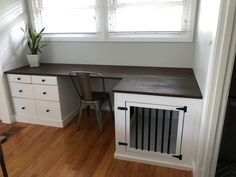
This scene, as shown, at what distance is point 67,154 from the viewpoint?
2.15m

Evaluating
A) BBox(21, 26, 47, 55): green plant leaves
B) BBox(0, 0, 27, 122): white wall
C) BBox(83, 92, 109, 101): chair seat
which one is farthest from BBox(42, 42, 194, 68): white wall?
BBox(83, 92, 109, 101): chair seat

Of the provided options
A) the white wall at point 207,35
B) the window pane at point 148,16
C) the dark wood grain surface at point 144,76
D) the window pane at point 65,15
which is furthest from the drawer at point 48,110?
the white wall at point 207,35

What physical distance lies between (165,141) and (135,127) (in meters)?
0.35

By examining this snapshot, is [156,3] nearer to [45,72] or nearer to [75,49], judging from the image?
[75,49]

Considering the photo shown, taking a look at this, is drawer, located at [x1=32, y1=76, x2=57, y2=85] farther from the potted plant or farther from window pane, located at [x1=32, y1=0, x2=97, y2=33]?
window pane, located at [x1=32, y1=0, x2=97, y2=33]

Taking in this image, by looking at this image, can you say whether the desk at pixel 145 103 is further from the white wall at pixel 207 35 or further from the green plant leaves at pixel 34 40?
the green plant leaves at pixel 34 40

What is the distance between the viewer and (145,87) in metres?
1.92

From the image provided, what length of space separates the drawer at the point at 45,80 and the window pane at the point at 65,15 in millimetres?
830

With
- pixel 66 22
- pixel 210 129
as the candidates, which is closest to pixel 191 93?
pixel 210 129

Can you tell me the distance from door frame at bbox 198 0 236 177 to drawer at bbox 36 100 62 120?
1831 mm

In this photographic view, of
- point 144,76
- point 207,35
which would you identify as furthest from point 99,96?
point 207,35

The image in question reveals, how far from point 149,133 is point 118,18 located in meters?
1.58

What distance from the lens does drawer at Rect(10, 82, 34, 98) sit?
2637 millimetres

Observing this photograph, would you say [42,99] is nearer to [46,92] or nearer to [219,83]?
[46,92]
